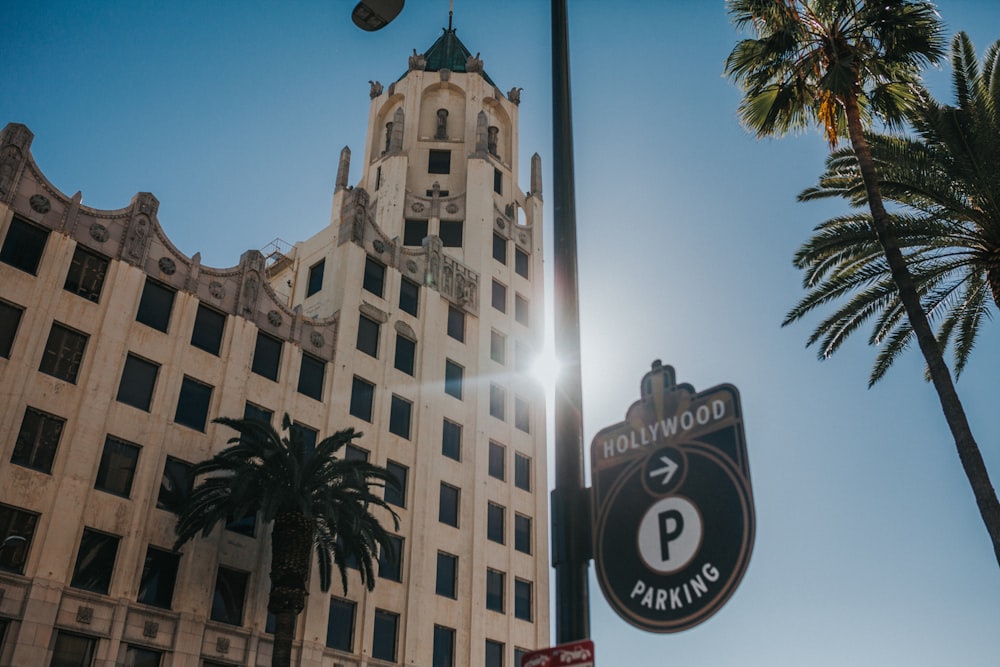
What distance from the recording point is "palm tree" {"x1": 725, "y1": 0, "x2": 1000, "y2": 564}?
979 inches

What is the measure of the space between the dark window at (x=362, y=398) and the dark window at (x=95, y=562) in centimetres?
1394

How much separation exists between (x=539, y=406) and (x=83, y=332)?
28503 mm

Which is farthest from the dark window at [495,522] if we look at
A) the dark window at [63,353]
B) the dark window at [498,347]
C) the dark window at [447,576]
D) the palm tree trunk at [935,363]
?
the palm tree trunk at [935,363]

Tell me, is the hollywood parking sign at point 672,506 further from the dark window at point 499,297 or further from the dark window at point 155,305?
the dark window at point 499,297

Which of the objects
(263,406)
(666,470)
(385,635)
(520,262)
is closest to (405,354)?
(263,406)

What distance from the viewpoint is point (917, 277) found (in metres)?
25.9

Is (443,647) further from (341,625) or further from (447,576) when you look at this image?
(341,625)

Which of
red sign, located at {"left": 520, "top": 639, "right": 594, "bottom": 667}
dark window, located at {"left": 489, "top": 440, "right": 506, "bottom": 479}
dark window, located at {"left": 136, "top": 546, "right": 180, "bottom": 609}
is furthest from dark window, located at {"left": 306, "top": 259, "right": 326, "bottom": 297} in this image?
red sign, located at {"left": 520, "top": 639, "right": 594, "bottom": 667}

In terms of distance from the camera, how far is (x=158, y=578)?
34156 mm

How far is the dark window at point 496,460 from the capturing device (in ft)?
165

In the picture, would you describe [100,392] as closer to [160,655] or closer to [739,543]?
[160,655]

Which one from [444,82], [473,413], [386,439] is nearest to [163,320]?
[386,439]

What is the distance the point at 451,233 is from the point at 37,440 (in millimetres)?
30854

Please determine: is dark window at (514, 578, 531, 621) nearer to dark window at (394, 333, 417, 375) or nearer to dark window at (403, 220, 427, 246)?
dark window at (394, 333, 417, 375)
